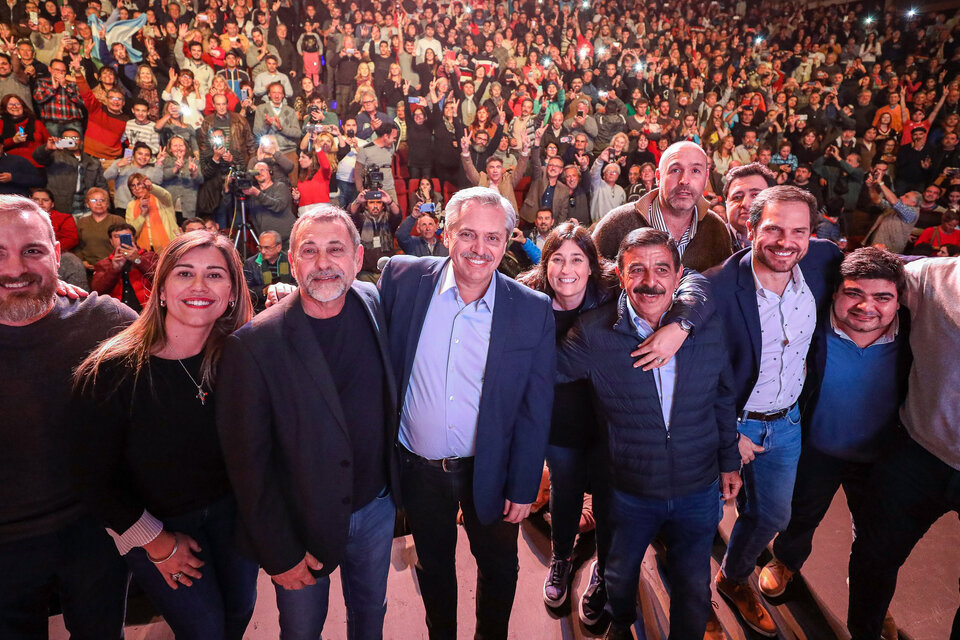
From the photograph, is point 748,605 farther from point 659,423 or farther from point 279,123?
point 279,123

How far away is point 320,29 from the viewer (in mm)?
7910

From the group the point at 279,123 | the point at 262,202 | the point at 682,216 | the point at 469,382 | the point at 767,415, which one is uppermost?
the point at 279,123

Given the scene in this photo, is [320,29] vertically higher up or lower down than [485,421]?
higher up

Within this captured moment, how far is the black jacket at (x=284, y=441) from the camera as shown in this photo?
4.74ft

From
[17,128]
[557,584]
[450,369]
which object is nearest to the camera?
[450,369]

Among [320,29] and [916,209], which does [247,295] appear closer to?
[320,29]

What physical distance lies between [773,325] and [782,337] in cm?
6

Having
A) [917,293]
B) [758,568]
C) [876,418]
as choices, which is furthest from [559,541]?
[917,293]

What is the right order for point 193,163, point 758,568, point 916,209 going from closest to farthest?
point 758,568 < point 193,163 < point 916,209

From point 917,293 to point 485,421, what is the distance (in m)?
1.92

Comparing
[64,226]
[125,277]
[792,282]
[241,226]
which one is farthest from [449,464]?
Answer: [64,226]

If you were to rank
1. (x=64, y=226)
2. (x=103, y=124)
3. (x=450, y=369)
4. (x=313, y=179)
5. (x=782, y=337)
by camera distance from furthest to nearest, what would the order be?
(x=313, y=179) < (x=103, y=124) < (x=64, y=226) < (x=782, y=337) < (x=450, y=369)

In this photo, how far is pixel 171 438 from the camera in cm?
155

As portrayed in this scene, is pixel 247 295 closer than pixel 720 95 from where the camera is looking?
Yes
